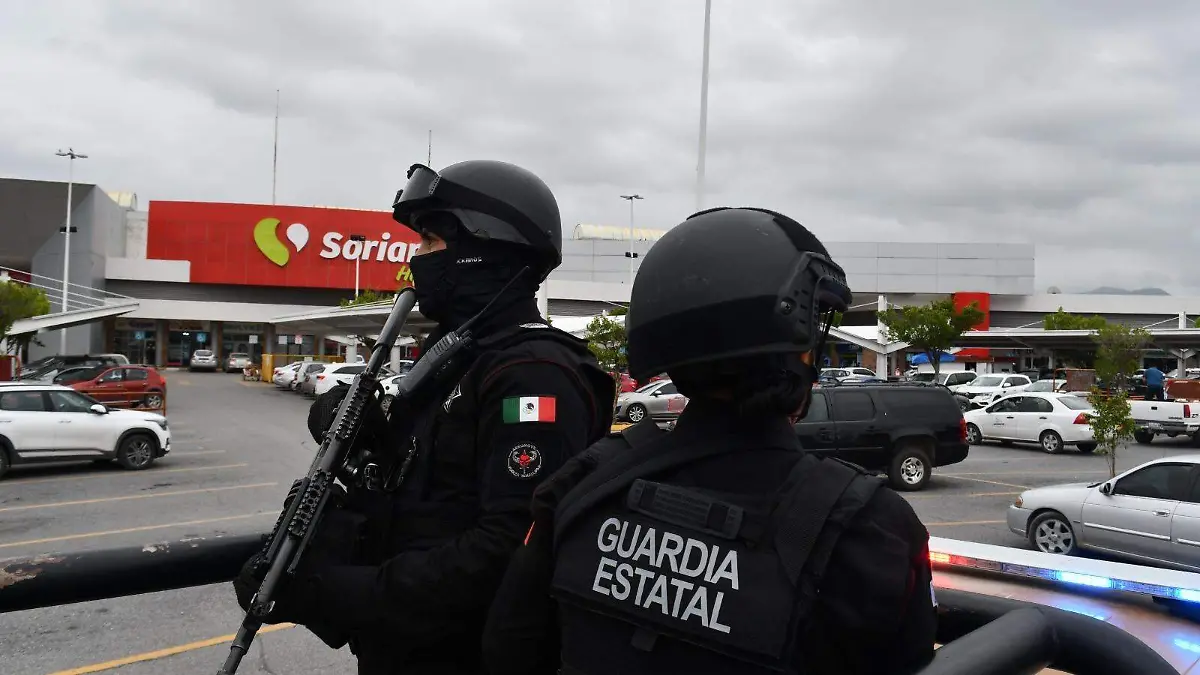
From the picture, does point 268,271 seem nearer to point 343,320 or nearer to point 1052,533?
point 343,320

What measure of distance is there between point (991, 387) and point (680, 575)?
34834mm

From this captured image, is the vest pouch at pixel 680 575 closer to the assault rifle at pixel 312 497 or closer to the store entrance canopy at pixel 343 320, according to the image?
the assault rifle at pixel 312 497

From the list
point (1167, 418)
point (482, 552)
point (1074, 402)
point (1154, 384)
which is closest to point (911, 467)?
point (1074, 402)

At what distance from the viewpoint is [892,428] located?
14.0m

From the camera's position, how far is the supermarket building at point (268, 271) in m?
47.9

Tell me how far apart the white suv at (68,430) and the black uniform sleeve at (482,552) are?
1479cm

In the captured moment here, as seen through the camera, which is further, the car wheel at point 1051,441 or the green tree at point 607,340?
the green tree at point 607,340

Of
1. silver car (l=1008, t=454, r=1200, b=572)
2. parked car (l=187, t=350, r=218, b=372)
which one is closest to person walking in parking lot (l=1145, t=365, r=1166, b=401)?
silver car (l=1008, t=454, r=1200, b=572)

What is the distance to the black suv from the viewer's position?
45.5 feet

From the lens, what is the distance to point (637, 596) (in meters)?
1.30

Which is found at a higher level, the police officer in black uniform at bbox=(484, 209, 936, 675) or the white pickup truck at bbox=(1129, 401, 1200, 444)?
the police officer in black uniform at bbox=(484, 209, 936, 675)

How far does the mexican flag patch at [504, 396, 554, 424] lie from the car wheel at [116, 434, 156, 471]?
15228mm

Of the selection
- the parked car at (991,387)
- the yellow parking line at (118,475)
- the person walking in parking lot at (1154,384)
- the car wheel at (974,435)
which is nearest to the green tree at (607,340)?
the car wheel at (974,435)

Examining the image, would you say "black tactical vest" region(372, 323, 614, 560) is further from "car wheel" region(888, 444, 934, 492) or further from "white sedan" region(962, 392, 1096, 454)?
"white sedan" region(962, 392, 1096, 454)
